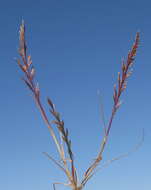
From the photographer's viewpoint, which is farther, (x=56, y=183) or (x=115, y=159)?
(x=115, y=159)

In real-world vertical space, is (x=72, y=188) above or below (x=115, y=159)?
below

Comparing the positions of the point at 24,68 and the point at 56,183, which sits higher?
the point at 24,68

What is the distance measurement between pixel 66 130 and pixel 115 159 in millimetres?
361

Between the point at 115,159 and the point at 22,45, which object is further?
the point at 115,159

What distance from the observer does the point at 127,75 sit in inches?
49.7

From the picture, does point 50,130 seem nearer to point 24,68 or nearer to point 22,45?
point 24,68

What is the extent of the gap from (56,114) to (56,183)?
0.33 meters

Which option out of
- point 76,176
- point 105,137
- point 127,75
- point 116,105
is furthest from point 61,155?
point 127,75

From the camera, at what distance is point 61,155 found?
1.31 metres

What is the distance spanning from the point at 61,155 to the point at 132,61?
56cm

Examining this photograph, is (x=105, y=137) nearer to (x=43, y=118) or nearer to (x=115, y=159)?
(x=115, y=159)

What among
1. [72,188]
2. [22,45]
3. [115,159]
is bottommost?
[72,188]

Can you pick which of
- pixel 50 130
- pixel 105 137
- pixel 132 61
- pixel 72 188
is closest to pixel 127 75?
pixel 132 61

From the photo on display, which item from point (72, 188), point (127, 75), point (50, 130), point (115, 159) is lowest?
point (72, 188)
